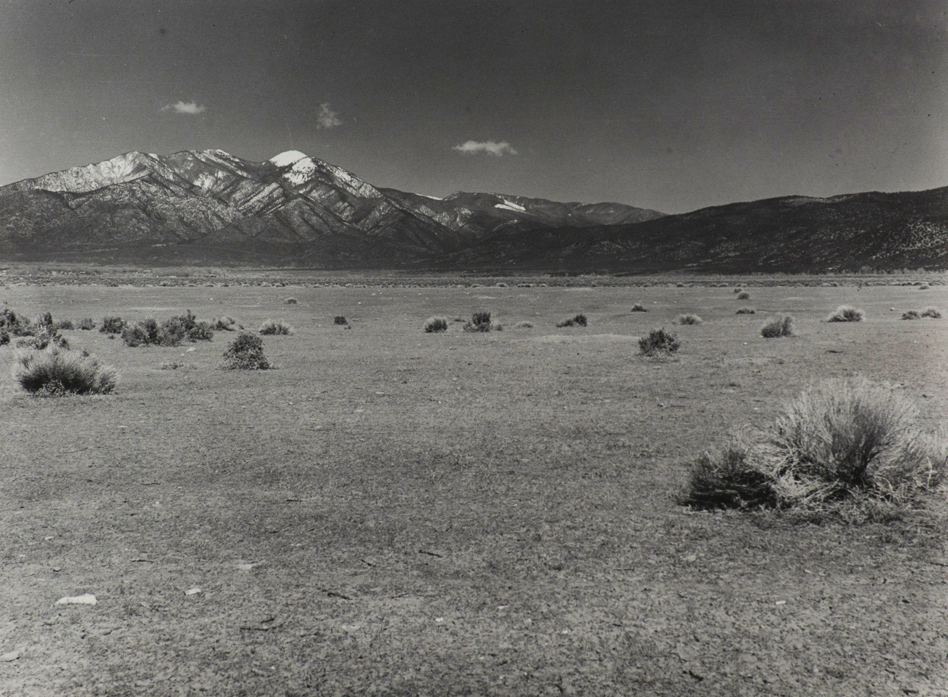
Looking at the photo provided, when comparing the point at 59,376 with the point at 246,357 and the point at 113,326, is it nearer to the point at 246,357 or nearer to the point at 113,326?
the point at 246,357

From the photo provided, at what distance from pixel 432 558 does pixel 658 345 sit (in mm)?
12081

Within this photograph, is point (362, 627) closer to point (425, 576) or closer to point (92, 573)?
point (425, 576)

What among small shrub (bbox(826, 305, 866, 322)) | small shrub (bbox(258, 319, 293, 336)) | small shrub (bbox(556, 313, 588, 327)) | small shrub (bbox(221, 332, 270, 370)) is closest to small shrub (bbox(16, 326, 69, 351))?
small shrub (bbox(221, 332, 270, 370))

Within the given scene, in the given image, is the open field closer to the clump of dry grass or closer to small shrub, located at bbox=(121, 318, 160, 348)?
the clump of dry grass

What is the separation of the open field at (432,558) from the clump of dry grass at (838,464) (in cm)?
27

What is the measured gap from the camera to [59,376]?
11.7m

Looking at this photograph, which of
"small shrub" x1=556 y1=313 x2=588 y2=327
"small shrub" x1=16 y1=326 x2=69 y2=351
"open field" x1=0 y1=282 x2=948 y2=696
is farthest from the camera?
"small shrub" x1=556 y1=313 x2=588 y2=327

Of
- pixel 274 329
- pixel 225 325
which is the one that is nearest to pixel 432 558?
pixel 274 329

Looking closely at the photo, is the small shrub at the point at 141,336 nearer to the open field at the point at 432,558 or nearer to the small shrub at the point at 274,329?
the small shrub at the point at 274,329

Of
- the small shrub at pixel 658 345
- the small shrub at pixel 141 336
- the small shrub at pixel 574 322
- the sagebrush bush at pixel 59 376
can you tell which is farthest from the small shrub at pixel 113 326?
the small shrub at pixel 658 345

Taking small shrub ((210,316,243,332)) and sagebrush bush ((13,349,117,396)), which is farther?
small shrub ((210,316,243,332))

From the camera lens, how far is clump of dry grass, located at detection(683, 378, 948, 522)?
5.78m

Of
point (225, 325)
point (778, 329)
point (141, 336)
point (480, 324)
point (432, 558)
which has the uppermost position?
point (778, 329)

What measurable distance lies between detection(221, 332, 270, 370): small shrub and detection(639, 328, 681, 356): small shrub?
852 centimetres
